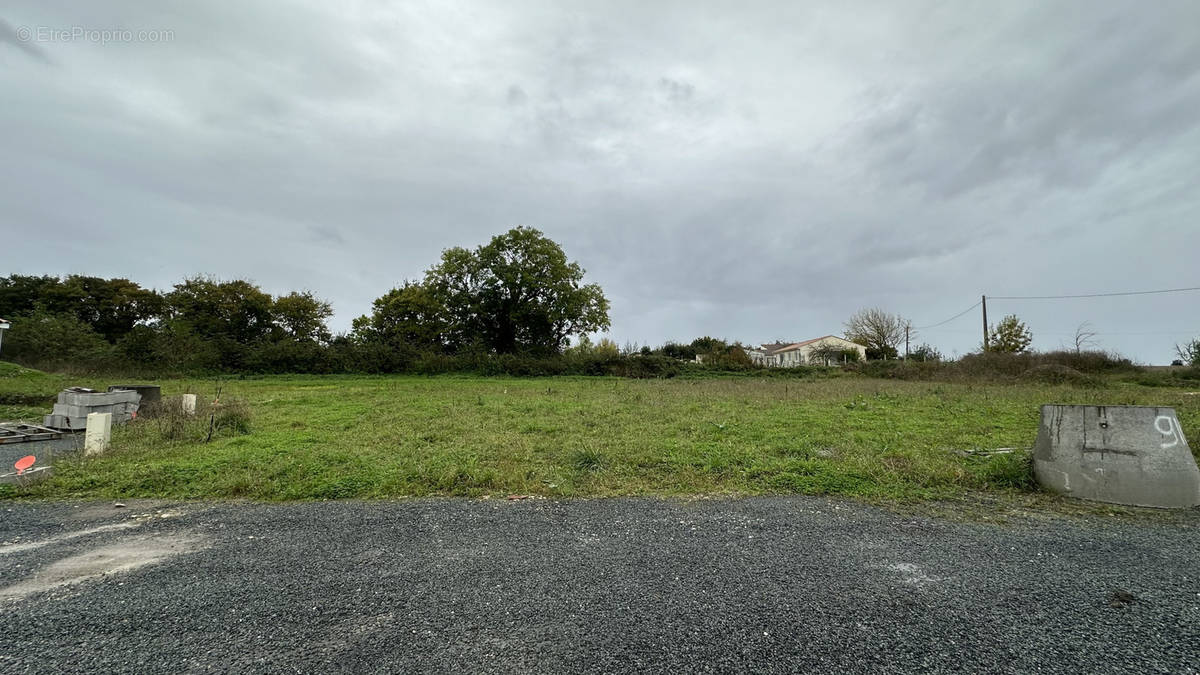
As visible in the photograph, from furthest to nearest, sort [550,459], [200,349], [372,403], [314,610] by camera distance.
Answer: [200,349]
[372,403]
[550,459]
[314,610]

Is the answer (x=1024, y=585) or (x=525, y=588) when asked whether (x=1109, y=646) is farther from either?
(x=525, y=588)

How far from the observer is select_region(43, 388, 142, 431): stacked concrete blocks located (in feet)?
28.3

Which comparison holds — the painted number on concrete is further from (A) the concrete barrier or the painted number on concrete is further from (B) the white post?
(B) the white post

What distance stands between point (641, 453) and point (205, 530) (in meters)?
4.60

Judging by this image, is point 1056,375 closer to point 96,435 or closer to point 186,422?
point 186,422

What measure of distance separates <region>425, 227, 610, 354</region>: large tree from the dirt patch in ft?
99.2

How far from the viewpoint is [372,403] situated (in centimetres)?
1330

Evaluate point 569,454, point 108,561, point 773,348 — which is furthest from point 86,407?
point 773,348

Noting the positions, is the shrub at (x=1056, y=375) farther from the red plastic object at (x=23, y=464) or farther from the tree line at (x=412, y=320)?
the red plastic object at (x=23, y=464)

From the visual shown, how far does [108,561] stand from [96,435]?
186 inches

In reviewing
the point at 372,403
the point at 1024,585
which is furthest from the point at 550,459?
the point at 372,403

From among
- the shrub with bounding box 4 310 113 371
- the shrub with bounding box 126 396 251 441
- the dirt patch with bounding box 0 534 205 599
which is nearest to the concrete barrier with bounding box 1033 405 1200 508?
the dirt patch with bounding box 0 534 205 599

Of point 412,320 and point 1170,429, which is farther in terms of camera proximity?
point 412,320

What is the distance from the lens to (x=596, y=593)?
268cm
